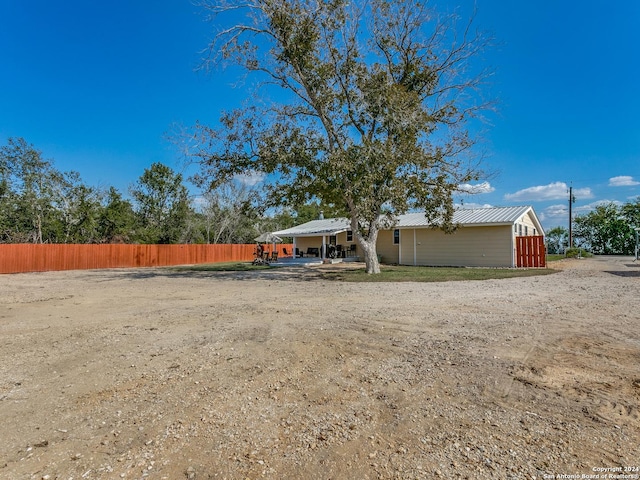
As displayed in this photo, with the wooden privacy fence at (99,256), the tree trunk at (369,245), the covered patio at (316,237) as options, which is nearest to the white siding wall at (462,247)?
the covered patio at (316,237)

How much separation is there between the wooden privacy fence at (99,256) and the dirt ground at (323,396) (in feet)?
61.9

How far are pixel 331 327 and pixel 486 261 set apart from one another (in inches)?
657

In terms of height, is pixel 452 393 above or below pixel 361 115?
below

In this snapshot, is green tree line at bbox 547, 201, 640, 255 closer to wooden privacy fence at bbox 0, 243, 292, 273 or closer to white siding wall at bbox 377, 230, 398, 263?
white siding wall at bbox 377, 230, 398, 263

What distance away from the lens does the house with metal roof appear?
19.3 metres

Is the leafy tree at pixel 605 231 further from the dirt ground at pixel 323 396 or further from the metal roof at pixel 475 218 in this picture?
the dirt ground at pixel 323 396

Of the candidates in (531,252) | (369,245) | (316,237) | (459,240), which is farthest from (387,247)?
(369,245)

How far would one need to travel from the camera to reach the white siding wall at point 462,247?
19.4m

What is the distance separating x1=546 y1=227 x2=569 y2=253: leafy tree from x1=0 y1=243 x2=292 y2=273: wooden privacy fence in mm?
33800

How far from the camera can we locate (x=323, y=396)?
319cm

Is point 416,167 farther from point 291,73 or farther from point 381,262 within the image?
point 381,262

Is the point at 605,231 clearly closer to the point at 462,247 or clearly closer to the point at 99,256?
the point at 462,247

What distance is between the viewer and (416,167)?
14.8m

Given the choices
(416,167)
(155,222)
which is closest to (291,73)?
(416,167)
